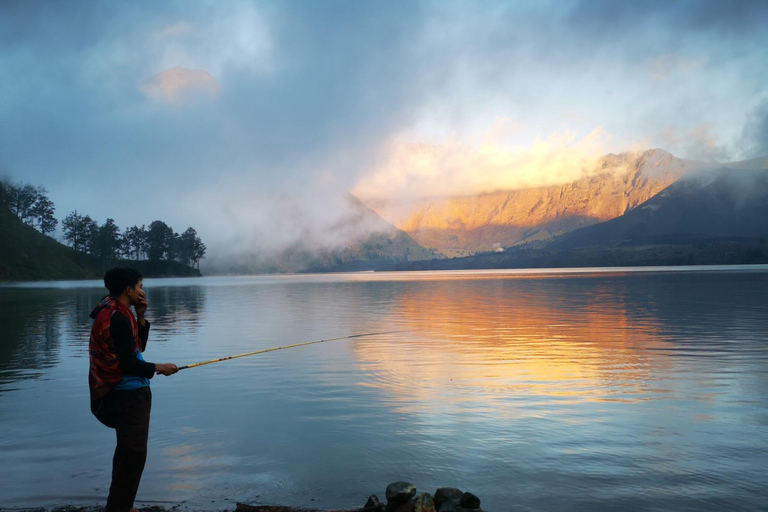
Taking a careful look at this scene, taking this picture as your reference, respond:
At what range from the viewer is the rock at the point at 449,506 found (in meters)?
8.85

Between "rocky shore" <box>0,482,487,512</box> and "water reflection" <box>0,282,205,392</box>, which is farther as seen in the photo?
"water reflection" <box>0,282,205,392</box>

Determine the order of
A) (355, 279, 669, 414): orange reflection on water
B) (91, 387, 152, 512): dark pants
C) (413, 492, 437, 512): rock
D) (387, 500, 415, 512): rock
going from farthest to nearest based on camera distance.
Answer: (355, 279, 669, 414): orange reflection on water < (387, 500, 415, 512): rock < (413, 492, 437, 512): rock < (91, 387, 152, 512): dark pants

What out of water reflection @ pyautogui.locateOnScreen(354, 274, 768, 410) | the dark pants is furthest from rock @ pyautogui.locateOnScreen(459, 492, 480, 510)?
water reflection @ pyautogui.locateOnScreen(354, 274, 768, 410)

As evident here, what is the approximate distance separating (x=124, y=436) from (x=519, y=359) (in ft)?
61.6

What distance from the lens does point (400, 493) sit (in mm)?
8859

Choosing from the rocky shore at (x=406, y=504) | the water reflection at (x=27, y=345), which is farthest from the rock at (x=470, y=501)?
the water reflection at (x=27, y=345)

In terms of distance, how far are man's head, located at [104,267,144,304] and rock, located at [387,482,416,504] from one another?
5.25m

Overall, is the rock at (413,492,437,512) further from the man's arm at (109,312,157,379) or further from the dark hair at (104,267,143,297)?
the dark hair at (104,267,143,297)

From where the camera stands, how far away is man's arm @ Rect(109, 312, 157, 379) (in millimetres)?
8289

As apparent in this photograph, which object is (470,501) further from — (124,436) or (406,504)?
(124,436)

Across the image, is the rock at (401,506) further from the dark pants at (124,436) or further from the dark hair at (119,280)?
the dark hair at (119,280)

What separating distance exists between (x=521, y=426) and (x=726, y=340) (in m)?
21.0

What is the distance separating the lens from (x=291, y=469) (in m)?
11.3

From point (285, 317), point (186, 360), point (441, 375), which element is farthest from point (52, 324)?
point (441, 375)
